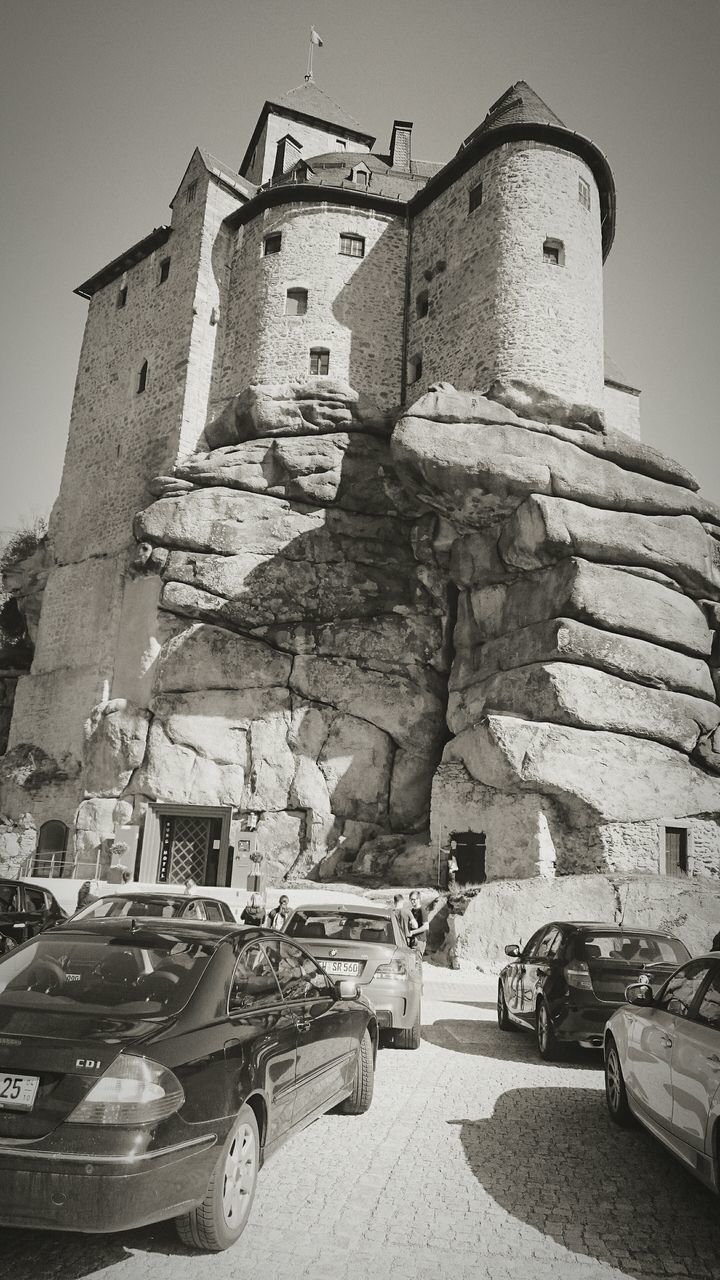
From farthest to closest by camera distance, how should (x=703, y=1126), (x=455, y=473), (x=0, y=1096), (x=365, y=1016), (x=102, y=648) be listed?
(x=102, y=648) < (x=455, y=473) < (x=365, y=1016) < (x=703, y=1126) < (x=0, y=1096)

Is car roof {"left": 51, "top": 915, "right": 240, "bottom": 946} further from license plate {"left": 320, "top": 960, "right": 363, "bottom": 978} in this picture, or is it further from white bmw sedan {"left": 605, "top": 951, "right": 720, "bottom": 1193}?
license plate {"left": 320, "top": 960, "right": 363, "bottom": 978}

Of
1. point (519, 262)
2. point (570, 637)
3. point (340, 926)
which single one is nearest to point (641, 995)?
point (340, 926)

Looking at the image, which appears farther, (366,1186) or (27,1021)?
(366,1186)

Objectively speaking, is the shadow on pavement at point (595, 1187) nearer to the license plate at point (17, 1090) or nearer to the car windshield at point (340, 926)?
the car windshield at point (340, 926)

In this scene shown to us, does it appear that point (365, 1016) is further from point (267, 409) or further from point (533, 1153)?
point (267, 409)

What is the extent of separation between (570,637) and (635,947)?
1378 cm

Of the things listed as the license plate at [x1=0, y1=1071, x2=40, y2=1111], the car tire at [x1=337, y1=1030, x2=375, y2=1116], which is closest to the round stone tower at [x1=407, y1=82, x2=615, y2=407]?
the car tire at [x1=337, y1=1030, x2=375, y2=1116]

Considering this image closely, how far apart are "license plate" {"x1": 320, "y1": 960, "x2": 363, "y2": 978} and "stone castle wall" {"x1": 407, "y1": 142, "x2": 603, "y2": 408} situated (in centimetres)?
2093

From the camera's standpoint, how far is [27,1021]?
3809 millimetres

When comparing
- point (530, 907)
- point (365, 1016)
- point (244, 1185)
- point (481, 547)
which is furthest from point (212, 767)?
point (244, 1185)

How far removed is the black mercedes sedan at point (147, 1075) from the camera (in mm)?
3398

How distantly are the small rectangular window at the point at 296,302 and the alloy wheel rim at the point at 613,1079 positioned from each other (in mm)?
28361

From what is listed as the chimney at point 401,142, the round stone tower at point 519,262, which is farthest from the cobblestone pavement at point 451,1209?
the chimney at point 401,142

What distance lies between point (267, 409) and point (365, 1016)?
24807 millimetres
